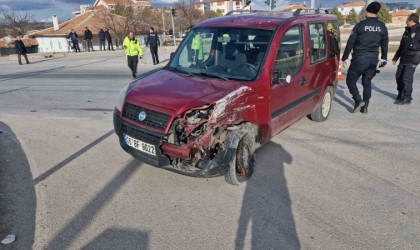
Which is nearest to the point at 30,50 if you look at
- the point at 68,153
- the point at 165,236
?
the point at 68,153

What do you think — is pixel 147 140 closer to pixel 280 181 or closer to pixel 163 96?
pixel 163 96

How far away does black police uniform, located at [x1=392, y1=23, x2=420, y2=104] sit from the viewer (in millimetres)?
6582

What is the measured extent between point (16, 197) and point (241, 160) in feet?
8.62

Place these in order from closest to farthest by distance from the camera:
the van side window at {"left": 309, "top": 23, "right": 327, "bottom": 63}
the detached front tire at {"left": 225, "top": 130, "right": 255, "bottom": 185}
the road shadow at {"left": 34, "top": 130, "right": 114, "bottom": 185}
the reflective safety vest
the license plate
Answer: the license plate, the detached front tire at {"left": 225, "top": 130, "right": 255, "bottom": 185}, the road shadow at {"left": 34, "top": 130, "right": 114, "bottom": 185}, the van side window at {"left": 309, "top": 23, "right": 327, "bottom": 63}, the reflective safety vest

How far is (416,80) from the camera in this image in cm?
998

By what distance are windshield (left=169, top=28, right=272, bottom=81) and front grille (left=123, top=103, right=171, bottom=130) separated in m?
1.01

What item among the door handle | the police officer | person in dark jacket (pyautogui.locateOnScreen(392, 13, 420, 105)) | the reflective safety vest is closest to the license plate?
the door handle

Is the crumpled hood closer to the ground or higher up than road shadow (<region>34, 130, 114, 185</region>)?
higher up

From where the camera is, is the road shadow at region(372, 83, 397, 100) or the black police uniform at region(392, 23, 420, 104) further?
the road shadow at region(372, 83, 397, 100)

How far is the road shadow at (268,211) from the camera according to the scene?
2.81 meters

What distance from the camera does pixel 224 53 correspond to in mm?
4391

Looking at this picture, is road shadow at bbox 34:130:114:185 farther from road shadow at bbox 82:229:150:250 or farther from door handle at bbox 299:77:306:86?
door handle at bbox 299:77:306:86

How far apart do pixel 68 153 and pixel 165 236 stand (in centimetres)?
279

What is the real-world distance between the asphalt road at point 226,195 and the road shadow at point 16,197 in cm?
1
